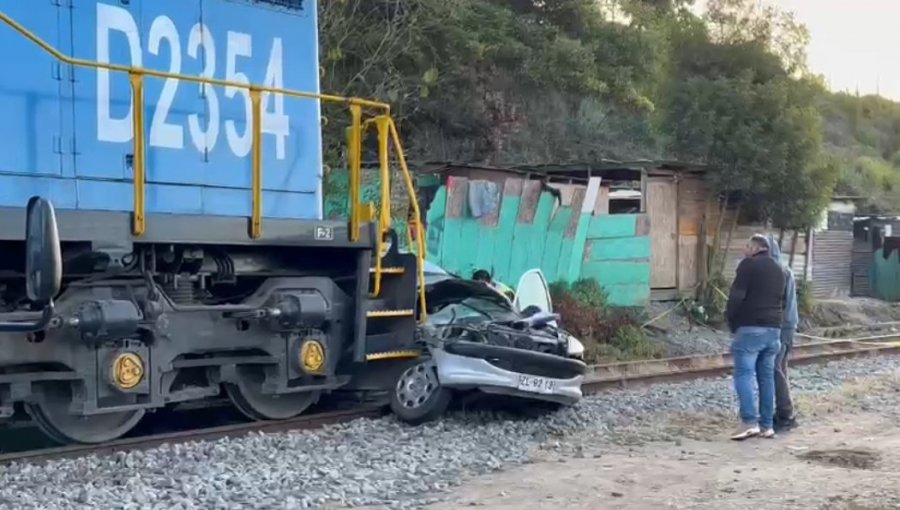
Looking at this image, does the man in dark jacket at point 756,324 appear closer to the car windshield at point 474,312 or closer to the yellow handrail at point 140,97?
the car windshield at point 474,312

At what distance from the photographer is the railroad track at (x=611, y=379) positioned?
289 inches

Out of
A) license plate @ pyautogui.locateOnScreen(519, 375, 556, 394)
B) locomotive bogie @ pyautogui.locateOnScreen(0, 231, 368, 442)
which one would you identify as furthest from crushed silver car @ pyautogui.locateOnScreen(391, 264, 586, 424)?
locomotive bogie @ pyautogui.locateOnScreen(0, 231, 368, 442)

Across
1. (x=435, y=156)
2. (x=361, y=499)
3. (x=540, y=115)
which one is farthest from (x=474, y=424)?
(x=540, y=115)

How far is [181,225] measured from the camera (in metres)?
7.62

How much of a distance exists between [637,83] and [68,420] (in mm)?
16515

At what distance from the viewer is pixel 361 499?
6348mm

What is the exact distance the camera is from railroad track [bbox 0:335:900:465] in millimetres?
7344

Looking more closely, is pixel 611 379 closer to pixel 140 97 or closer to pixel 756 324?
pixel 756 324

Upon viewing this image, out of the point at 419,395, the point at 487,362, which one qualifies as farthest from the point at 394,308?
the point at 487,362

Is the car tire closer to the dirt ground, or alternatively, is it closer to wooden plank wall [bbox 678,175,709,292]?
the dirt ground

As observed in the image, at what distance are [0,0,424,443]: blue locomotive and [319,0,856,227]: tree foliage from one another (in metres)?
8.12

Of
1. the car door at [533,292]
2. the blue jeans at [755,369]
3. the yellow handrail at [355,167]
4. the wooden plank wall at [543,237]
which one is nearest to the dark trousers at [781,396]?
the blue jeans at [755,369]

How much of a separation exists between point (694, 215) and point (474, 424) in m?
12.2

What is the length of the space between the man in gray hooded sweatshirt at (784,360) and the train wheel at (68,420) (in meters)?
5.02
